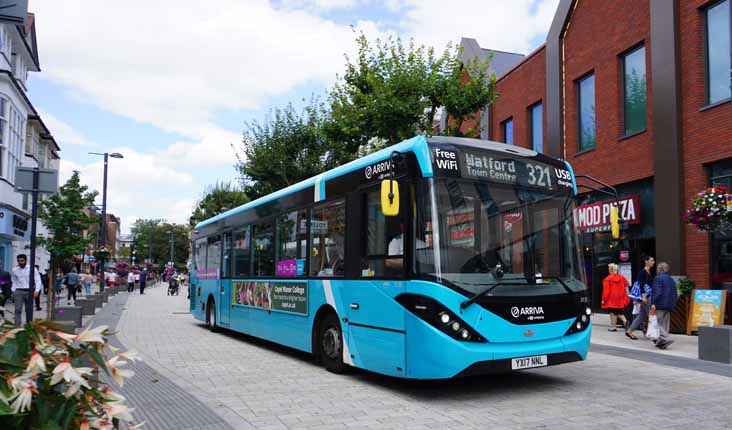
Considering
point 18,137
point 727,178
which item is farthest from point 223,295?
point 18,137

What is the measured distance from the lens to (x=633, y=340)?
12695 millimetres

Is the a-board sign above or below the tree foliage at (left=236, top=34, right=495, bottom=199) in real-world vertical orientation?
below

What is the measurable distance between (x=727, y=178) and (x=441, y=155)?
991 centimetres

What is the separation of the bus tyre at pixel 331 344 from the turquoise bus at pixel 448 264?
0.07 ft

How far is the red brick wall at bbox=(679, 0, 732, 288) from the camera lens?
46.1 ft

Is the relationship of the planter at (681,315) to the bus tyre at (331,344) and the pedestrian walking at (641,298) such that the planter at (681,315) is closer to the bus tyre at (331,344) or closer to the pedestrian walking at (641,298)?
the pedestrian walking at (641,298)

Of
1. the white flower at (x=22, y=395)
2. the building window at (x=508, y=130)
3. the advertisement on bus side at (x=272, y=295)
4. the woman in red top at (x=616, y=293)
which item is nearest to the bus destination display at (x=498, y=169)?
the advertisement on bus side at (x=272, y=295)

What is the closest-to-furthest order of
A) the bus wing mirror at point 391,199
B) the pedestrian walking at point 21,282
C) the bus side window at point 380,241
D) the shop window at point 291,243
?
the bus wing mirror at point 391,199, the bus side window at point 380,241, the shop window at point 291,243, the pedestrian walking at point 21,282

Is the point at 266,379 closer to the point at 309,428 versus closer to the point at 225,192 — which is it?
the point at 309,428

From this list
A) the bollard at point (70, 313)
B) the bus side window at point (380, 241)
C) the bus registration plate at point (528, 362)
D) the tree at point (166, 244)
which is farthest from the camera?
the tree at point (166, 244)

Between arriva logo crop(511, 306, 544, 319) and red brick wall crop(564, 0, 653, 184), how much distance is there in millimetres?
10834

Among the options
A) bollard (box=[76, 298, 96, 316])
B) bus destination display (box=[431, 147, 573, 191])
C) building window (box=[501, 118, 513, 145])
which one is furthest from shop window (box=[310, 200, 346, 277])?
building window (box=[501, 118, 513, 145])

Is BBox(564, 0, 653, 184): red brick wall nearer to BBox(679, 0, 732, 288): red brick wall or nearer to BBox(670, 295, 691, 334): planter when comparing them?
BBox(679, 0, 732, 288): red brick wall

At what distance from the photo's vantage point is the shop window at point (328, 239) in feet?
27.5
